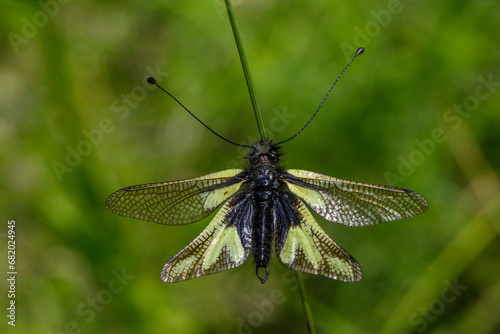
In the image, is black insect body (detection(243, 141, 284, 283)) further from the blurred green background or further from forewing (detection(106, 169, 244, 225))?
the blurred green background

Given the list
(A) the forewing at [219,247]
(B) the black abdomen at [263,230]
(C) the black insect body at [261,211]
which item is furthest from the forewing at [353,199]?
(A) the forewing at [219,247]

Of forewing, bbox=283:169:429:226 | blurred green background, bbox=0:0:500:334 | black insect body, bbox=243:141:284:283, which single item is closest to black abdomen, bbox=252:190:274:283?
black insect body, bbox=243:141:284:283

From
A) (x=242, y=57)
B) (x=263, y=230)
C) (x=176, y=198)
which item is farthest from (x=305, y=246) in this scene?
(x=242, y=57)

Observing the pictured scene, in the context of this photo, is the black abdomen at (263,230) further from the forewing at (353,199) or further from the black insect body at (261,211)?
the forewing at (353,199)

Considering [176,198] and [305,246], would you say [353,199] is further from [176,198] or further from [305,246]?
[176,198]

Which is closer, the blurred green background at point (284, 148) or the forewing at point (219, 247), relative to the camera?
the forewing at point (219, 247)

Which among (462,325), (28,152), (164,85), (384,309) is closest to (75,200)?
(28,152)
